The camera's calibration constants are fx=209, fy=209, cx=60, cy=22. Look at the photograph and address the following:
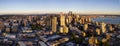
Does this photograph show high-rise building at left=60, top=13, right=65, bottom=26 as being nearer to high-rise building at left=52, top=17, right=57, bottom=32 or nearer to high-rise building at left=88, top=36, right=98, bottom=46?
high-rise building at left=52, top=17, right=57, bottom=32

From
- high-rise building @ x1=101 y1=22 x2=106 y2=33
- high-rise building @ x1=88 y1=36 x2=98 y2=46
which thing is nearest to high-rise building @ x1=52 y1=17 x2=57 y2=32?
high-rise building @ x1=88 y1=36 x2=98 y2=46

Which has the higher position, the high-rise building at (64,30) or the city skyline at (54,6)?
the city skyline at (54,6)

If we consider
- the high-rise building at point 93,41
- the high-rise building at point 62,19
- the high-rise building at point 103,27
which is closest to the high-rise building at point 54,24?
the high-rise building at point 62,19

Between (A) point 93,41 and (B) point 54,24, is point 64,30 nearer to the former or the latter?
(B) point 54,24

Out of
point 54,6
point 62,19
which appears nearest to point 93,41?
point 62,19

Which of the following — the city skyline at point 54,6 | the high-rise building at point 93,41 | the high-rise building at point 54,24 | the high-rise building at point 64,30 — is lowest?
the high-rise building at point 93,41

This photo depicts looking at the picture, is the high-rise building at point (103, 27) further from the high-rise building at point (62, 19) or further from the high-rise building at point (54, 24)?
the high-rise building at point (54, 24)

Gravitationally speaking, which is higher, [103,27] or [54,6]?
[54,6]

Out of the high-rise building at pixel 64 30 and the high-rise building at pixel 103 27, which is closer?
the high-rise building at pixel 64 30

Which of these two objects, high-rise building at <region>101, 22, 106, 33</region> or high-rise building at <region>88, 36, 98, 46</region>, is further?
high-rise building at <region>101, 22, 106, 33</region>
